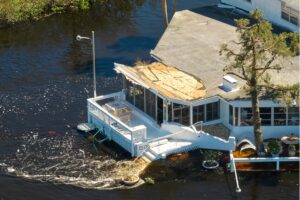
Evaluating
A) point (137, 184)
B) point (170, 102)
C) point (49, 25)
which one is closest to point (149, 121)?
point (170, 102)

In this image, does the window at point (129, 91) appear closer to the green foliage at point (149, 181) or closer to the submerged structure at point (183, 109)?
the submerged structure at point (183, 109)

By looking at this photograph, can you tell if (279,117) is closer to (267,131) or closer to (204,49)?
(267,131)

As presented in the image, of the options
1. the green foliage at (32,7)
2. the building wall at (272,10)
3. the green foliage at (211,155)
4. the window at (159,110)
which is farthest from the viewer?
the green foliage at (32,7)

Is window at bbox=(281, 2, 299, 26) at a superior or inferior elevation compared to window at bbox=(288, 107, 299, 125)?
superior

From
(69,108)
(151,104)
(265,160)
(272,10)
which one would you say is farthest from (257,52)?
(69,108)

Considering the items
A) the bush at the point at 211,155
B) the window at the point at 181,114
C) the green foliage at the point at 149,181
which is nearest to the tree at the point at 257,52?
the bush at the point at 211,155

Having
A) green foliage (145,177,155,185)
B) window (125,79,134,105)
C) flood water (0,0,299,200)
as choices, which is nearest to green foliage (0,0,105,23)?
flood water (0,0,299,200)

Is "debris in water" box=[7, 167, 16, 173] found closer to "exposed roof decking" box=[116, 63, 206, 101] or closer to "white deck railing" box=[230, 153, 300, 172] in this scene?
"exposed roof decking" box=[116, 63, 206, 101]
